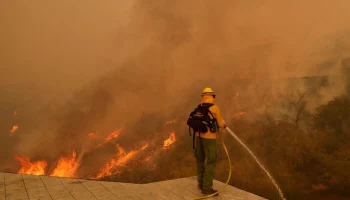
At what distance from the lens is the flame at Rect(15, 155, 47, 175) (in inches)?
1087

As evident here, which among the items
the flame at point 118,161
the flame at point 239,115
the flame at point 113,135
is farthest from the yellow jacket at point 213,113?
the flame at point 113,135

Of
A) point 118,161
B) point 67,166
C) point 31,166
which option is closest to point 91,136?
point 67,166

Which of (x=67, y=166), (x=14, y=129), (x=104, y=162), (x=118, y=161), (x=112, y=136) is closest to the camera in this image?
(x=118, y=161)

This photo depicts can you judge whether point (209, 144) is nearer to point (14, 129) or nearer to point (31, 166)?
point (31, 166)

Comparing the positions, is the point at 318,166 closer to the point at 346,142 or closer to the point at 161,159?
the point at 346,142

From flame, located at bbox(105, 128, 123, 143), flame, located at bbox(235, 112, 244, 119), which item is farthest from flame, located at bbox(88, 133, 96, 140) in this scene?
flame, located at bbox(235, 112, 244, 119)

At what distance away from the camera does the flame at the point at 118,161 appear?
24.3 metres

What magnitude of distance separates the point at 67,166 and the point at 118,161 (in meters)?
7.60

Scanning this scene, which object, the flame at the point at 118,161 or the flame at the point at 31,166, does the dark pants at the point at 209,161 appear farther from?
the flame at the point at 31,166

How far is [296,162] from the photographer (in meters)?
18.9

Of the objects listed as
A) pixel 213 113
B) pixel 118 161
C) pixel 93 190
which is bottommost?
pixel 118 161

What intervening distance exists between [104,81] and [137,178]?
17140 mm

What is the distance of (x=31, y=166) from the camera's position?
98.2 ft

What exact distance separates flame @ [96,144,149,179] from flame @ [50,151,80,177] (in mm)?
4191
